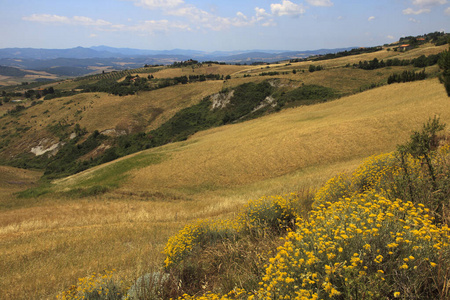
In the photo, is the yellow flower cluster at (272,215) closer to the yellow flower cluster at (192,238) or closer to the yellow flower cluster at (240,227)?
the yellow flower cluster at (240,227)

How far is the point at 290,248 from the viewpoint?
3.42 metres

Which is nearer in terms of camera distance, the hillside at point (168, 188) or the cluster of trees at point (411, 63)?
the hillside at point (168, 188)

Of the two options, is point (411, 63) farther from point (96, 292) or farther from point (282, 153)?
point (96, 292)

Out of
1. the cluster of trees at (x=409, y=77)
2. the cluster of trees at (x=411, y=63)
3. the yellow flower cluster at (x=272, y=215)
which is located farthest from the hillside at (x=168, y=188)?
the cluster of trees at (x=411, y=63)

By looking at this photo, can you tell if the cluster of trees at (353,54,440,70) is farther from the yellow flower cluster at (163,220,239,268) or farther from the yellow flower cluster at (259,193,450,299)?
the yellow flower cluster at (259,193,450,299)

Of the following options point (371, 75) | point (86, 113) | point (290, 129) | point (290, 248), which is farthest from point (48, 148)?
point (371, 75)

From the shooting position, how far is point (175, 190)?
21.2m

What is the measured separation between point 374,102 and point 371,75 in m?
37.7

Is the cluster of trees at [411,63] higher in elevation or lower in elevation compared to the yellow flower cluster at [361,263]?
higher

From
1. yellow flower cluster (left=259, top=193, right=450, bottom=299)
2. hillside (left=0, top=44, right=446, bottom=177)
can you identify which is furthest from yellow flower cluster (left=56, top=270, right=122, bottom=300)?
hillside (left=0, top=44, right=446, bottom=177)

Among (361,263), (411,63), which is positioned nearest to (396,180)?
(361,263)

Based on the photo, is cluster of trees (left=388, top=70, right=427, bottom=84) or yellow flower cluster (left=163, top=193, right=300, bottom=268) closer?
yellow flower cluster (left=163, top=193, right=300, bottom=268)

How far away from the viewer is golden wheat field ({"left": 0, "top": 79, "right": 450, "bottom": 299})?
756 cm

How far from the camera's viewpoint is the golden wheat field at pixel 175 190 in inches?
298
